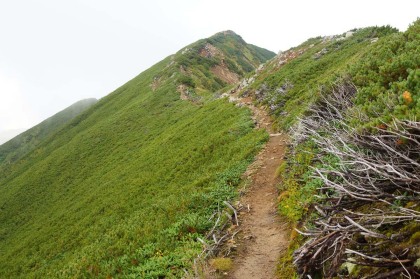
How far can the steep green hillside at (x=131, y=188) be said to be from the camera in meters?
13.0

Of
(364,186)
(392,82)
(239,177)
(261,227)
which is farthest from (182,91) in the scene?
(364,186)

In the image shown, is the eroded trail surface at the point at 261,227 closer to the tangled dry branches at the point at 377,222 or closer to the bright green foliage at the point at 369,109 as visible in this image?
the bright green foliage at the point at 369,109

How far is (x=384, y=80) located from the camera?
1125 centimetres

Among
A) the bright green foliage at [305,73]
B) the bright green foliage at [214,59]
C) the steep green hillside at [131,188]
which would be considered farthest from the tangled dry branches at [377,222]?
the bright green foliage at [214,59]

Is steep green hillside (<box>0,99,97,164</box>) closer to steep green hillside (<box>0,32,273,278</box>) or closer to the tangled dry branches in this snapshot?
steep green hillside (<box>0,32,273,278</box>)

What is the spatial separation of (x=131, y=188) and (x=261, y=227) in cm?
1569

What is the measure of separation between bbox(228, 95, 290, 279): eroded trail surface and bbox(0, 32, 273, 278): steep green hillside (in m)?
1.21

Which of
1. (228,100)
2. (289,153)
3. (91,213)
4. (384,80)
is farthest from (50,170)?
(384,80)

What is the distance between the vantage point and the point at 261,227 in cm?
1094

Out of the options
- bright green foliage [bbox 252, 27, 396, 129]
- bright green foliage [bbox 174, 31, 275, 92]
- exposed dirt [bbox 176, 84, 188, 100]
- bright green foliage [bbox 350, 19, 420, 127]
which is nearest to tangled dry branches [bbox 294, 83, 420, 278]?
bright green foliage [bbox 350, 19, 420, 127]

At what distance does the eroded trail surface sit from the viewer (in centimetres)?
880

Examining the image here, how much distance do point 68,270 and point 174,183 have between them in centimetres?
777

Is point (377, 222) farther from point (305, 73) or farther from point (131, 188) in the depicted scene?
point (305, 73)

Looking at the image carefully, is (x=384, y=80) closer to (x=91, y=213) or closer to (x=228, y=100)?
(x=91, y=213)
